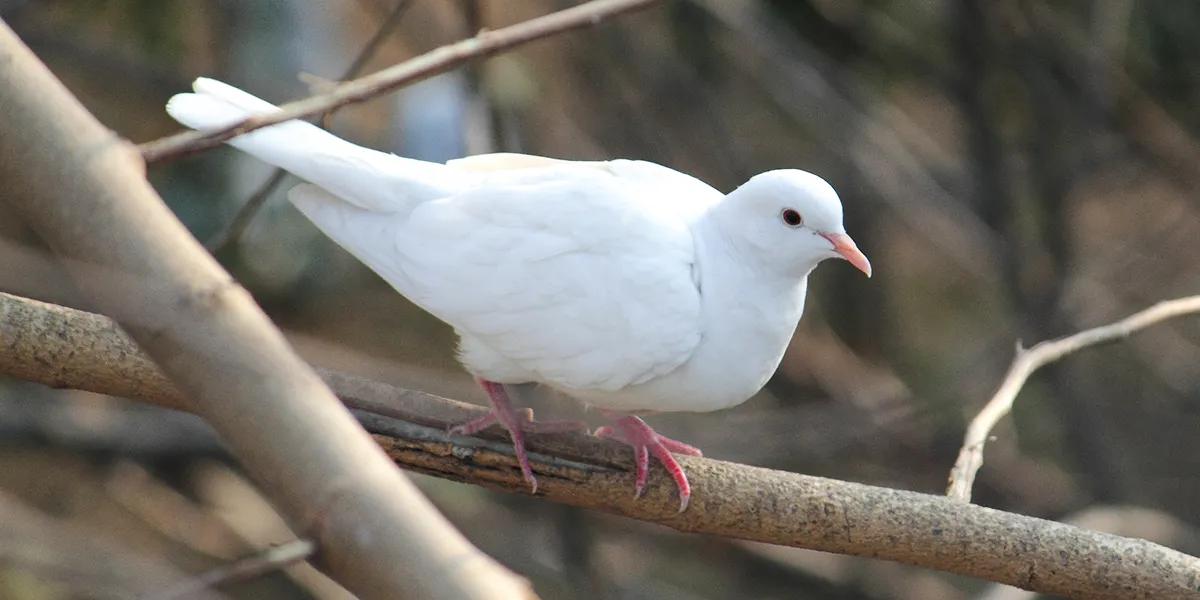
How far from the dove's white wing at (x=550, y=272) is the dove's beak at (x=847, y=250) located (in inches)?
9.0

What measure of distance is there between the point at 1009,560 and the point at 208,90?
141 cm

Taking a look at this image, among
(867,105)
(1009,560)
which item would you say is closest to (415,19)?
(867,105)

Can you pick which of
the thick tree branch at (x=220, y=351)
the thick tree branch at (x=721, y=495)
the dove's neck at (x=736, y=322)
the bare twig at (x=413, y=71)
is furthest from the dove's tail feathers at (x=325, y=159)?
the thick tree branch at (x=220, y=351)

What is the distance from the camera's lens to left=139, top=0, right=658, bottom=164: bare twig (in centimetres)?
114

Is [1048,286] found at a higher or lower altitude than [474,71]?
higher

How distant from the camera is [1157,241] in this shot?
4188 mm

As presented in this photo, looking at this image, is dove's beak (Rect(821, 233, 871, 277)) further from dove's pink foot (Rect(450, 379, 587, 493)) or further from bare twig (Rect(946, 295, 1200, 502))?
dove's pink foot (Rect(450, 379, 587, 493))

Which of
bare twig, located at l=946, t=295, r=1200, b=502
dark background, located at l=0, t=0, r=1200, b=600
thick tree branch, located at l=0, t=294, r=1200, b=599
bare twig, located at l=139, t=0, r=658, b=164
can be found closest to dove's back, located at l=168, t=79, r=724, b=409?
thick tree branch, located at l=0, t=294, r=1200, b=599

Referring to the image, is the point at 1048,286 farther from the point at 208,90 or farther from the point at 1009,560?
the point at 208,90

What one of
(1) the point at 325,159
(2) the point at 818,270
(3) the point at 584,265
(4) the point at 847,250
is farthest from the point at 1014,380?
(2) the point at 818,270

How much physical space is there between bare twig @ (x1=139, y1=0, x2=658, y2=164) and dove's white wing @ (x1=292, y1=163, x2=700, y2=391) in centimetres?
62

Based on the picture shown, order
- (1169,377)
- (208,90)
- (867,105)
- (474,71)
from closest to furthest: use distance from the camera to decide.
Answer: (208,90), (474,71), (867,105), (1169,377)

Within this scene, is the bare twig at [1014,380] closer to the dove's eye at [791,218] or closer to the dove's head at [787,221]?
the dove's head at [787,221]

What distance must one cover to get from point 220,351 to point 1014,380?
5.34 ft
